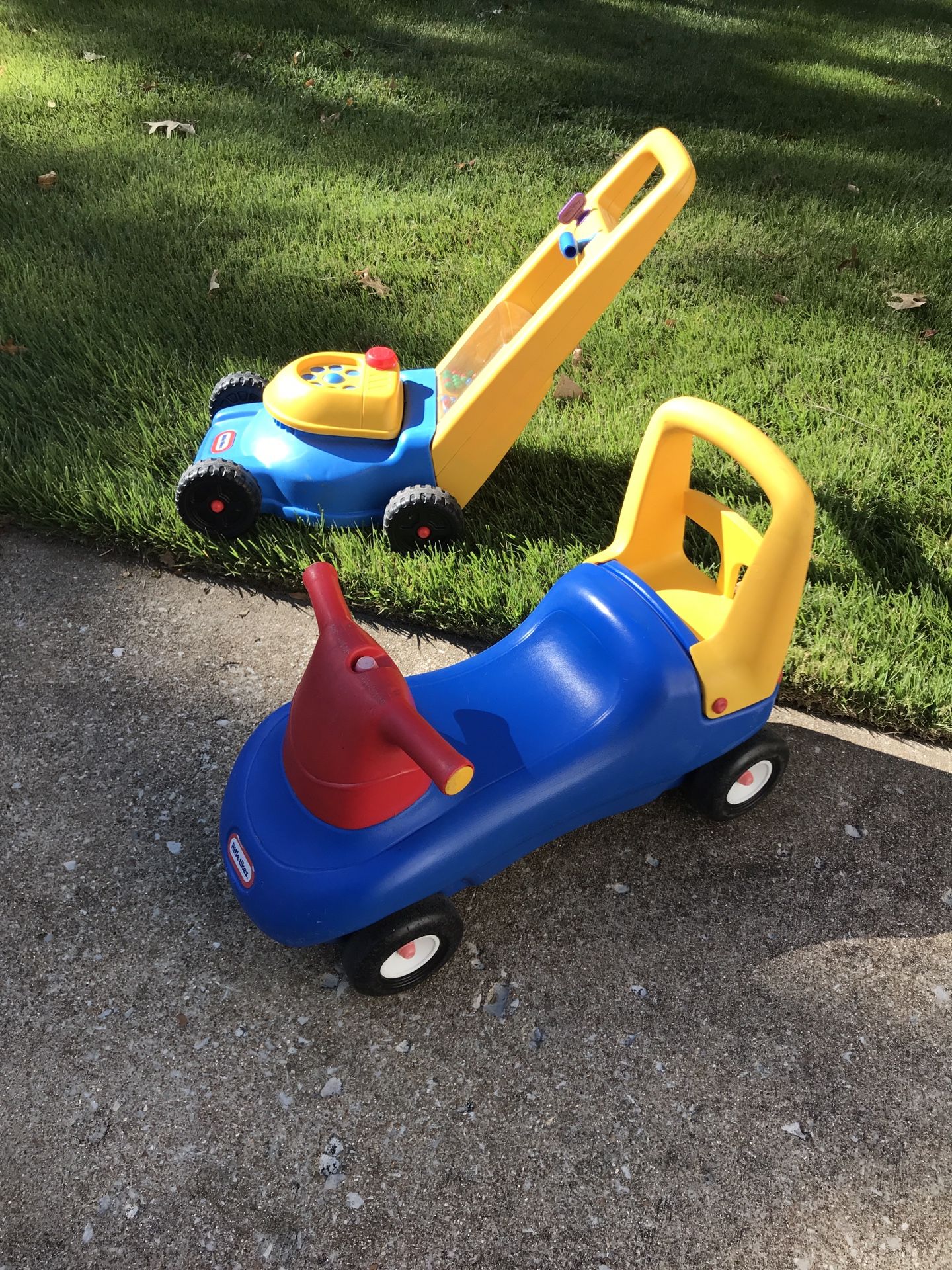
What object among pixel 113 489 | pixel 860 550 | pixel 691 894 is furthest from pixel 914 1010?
pixel 113 489

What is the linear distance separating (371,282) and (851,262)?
76.2 inches

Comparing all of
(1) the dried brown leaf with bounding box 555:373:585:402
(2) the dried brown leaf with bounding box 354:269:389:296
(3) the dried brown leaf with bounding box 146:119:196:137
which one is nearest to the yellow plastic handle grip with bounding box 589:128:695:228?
(1) the dried brown leaf with bounding box 555:373:585:402

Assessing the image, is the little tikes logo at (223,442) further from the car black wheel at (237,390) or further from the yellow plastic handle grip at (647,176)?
the yellow plastic handle grip at (647,176)

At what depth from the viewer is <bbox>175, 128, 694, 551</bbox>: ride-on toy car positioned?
2383 millimetres

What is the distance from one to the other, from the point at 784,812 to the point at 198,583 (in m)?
1.58

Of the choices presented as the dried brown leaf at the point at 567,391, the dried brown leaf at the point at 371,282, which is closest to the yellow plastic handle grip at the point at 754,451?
the dried brown leaf at the point at 567,391

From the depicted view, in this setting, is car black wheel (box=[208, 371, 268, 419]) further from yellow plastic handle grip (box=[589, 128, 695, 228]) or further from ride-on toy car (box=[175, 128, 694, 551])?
yellow plastic handle grip (box=[589, 128, 695, 228])

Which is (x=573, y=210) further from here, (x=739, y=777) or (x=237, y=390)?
(x=739, y=777)

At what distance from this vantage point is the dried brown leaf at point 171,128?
464 centimetres

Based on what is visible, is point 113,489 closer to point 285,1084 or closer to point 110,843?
point 110,843

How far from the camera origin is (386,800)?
5.35 ft

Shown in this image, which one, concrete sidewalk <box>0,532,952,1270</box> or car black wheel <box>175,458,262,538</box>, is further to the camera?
car black wheel <box>175,458,262,538</box>

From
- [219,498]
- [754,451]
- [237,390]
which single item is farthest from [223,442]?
[754,451]

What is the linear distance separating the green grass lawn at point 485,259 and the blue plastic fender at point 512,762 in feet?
1.91
